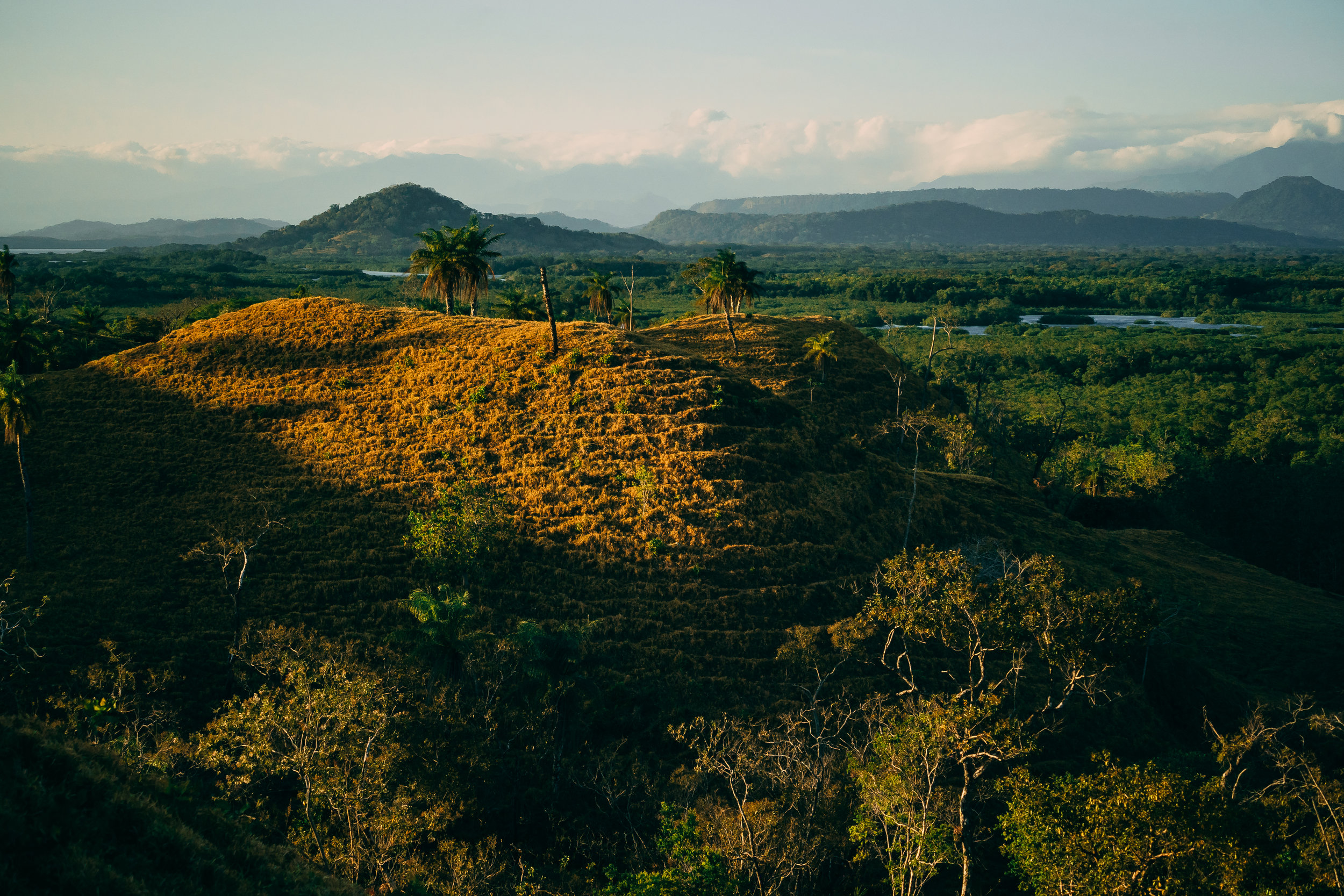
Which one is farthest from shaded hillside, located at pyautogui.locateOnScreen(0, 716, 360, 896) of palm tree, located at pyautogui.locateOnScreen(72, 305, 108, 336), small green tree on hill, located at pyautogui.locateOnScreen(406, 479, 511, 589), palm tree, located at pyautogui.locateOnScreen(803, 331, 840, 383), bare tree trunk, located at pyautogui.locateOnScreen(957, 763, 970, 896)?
palm tree, located at pyautogui.locateOnScreen(72, 305, 108, 336)

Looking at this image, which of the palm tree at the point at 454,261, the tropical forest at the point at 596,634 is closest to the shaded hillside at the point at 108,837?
the tropical forest at the point at 596,634

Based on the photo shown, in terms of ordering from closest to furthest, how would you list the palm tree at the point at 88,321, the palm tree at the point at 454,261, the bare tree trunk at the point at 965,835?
the bare tree trunk at the point at 965,835, the palm tree at the point at 454,261, the palm tree at the point at 88,321

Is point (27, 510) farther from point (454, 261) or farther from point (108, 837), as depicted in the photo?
point (454, 261)

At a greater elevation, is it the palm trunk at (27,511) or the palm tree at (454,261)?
the palm tree at (454,261)

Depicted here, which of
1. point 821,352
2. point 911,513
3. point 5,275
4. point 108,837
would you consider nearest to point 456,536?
point 108,837

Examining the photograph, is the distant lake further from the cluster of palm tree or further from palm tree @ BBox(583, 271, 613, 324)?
the cluster of palm tree

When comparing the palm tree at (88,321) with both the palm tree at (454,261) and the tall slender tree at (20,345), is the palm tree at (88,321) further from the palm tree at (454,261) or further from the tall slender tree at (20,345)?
the palm tree at (454,261)
